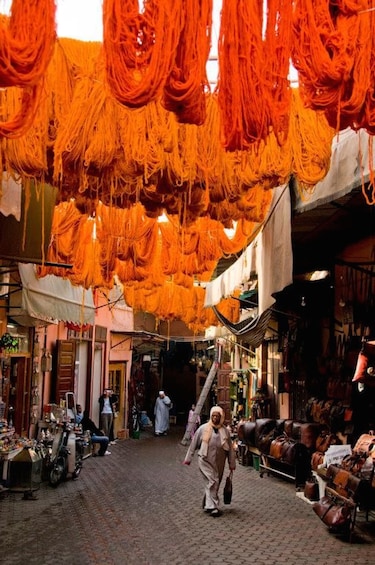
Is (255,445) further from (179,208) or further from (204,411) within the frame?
(204,411)

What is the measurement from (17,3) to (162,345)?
30.2 meters

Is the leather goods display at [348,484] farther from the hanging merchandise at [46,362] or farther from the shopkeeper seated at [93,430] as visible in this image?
the hanging merchandise at [46,362]

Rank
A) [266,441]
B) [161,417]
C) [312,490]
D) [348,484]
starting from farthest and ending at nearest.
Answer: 1. [161,417]
2. [266,441]
3. [312,490]
4. [348,484]

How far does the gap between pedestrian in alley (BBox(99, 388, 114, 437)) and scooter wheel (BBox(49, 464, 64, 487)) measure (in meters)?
7.92

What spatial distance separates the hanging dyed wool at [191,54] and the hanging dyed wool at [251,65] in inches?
5.9

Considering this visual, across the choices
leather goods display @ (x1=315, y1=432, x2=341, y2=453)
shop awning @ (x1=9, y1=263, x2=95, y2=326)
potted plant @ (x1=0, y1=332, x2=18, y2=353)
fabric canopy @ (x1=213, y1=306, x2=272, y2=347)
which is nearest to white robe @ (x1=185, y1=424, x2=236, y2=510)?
leather goods display @ (x1=315, y1=432, x2=341, y2=453)

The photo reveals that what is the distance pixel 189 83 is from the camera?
3.58 m

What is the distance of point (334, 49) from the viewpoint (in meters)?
3.56

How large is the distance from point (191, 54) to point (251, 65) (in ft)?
1.19

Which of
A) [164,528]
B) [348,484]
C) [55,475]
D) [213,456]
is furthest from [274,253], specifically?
[55,475]

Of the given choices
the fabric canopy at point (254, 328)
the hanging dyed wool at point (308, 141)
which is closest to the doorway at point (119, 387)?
the fabric canopy at point (254, 328)

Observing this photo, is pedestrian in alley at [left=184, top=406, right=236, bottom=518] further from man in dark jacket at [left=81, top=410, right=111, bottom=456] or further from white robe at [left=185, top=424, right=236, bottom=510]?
man in dark jacket at [left=81, top=410, right=111, bottom=456]

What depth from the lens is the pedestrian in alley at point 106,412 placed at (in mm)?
19938

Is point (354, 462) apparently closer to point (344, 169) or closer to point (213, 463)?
point (213, 463)
